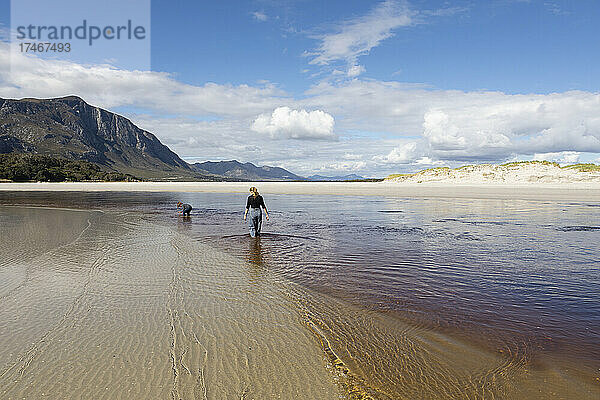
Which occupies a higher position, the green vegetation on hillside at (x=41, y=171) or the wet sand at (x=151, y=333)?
the green vegetation on hillside at (x=41, y=171)

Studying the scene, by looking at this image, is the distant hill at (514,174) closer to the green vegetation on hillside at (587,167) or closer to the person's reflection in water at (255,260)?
the green vegetation on hillside at (587,167)

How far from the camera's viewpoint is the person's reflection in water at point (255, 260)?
33.2 feet

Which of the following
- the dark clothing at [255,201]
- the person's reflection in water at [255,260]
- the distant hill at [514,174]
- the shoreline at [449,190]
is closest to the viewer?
the person's reflection in water at [255,260]

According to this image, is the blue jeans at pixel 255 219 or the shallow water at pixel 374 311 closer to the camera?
the shallow water at pixel 374 311

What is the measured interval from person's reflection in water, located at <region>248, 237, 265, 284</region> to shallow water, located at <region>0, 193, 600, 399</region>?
58mm

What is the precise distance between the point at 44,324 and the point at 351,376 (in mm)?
5731

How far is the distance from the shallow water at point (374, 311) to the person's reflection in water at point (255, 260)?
2.3 inches

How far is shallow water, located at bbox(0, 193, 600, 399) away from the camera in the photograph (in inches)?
195

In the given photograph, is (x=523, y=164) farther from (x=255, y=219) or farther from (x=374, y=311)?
(x=374, y=311)

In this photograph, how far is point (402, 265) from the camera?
11383 mm

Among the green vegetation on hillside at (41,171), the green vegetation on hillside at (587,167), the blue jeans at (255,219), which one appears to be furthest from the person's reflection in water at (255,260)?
the green vegetation on hillside at (41,171)

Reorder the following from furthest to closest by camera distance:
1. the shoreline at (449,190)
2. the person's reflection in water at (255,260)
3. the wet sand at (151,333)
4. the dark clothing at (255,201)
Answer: the shoreline at (449,190) → the dark clothing at (255,201) → the person's reflection in water at (255,260) → the wet sand at (151,333)

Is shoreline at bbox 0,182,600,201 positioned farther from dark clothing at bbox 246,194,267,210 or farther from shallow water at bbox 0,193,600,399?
dark clothing at bbox 246,194,267,210

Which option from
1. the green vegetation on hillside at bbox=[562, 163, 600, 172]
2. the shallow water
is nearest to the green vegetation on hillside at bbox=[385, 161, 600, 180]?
the green vegetation on hillside at bbox=[562, 163, 600, 172]
